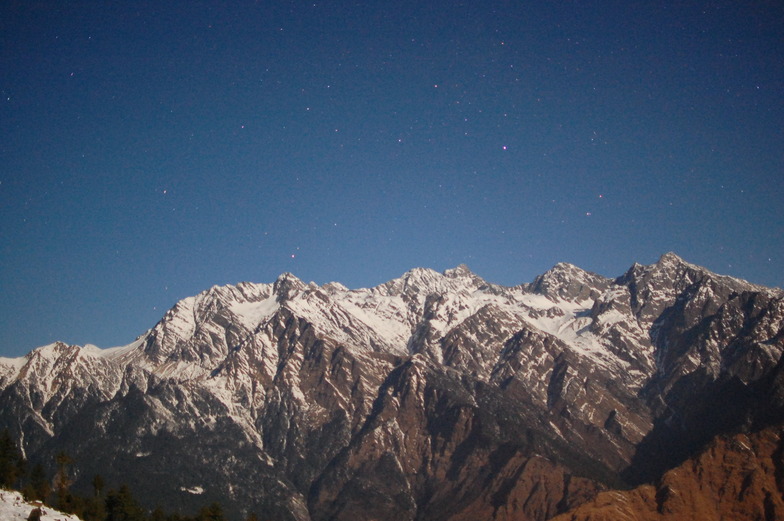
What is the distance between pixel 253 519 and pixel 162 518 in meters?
24.5

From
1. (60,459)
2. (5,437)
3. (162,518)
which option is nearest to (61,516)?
(60,459)

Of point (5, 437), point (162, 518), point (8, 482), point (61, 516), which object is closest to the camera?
point (61, 516)

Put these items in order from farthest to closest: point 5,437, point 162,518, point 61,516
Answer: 1. point 162,518
2. point 5,437
3. point 61,516

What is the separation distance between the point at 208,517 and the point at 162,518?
30365 millimetres

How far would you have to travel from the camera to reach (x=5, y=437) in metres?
153

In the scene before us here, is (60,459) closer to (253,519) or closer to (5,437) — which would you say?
(5,437)

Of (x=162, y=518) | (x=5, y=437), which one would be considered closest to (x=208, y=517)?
(x=162, y=518)

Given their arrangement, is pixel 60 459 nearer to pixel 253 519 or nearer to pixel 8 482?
pixel 8 482

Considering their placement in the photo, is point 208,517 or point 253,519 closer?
point 208,517

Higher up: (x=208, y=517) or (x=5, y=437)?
(x=5, y=437)

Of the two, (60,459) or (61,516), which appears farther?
(60,459)

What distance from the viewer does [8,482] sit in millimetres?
142375

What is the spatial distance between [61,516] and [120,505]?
167 ft

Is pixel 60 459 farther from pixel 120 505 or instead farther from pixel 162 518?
pixel 162 518
